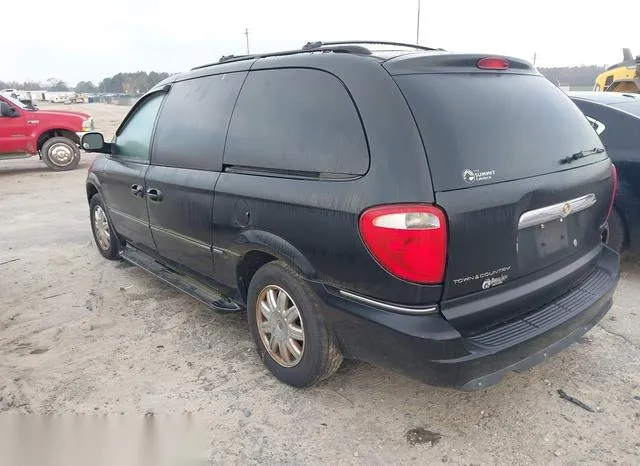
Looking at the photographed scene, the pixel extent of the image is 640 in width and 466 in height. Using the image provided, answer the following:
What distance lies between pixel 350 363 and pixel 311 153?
1.38m

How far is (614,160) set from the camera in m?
4.32

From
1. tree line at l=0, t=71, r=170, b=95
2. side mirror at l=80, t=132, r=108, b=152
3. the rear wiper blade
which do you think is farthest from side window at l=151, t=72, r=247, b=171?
tree line at l=0, t=71, r=170, b=95

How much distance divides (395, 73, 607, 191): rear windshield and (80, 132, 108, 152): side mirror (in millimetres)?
3283

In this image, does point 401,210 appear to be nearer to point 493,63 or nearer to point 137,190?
point 493,63

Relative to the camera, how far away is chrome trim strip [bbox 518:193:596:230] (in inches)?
94.9

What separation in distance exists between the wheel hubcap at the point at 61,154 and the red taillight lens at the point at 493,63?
1195 centimetres

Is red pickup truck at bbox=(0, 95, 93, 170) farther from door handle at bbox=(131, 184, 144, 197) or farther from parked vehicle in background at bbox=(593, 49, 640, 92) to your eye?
parked vehicle in background at bbox=(593, 49, 640, 92)

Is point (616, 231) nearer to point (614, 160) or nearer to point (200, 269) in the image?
point (614, 160)

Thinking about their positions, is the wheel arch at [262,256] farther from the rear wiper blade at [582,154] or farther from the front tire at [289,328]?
the rear wiper blade at [582,154]

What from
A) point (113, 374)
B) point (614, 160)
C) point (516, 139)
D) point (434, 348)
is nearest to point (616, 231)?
point (614, 160)

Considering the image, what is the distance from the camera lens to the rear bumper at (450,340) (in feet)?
7.24

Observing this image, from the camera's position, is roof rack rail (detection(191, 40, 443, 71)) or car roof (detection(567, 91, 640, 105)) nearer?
roof rack rail (detection(191, 40, 443, 71))

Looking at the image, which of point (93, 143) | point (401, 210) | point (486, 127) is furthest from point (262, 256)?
point (93, 143)

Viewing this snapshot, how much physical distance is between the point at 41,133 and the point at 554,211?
12251 millimetres
